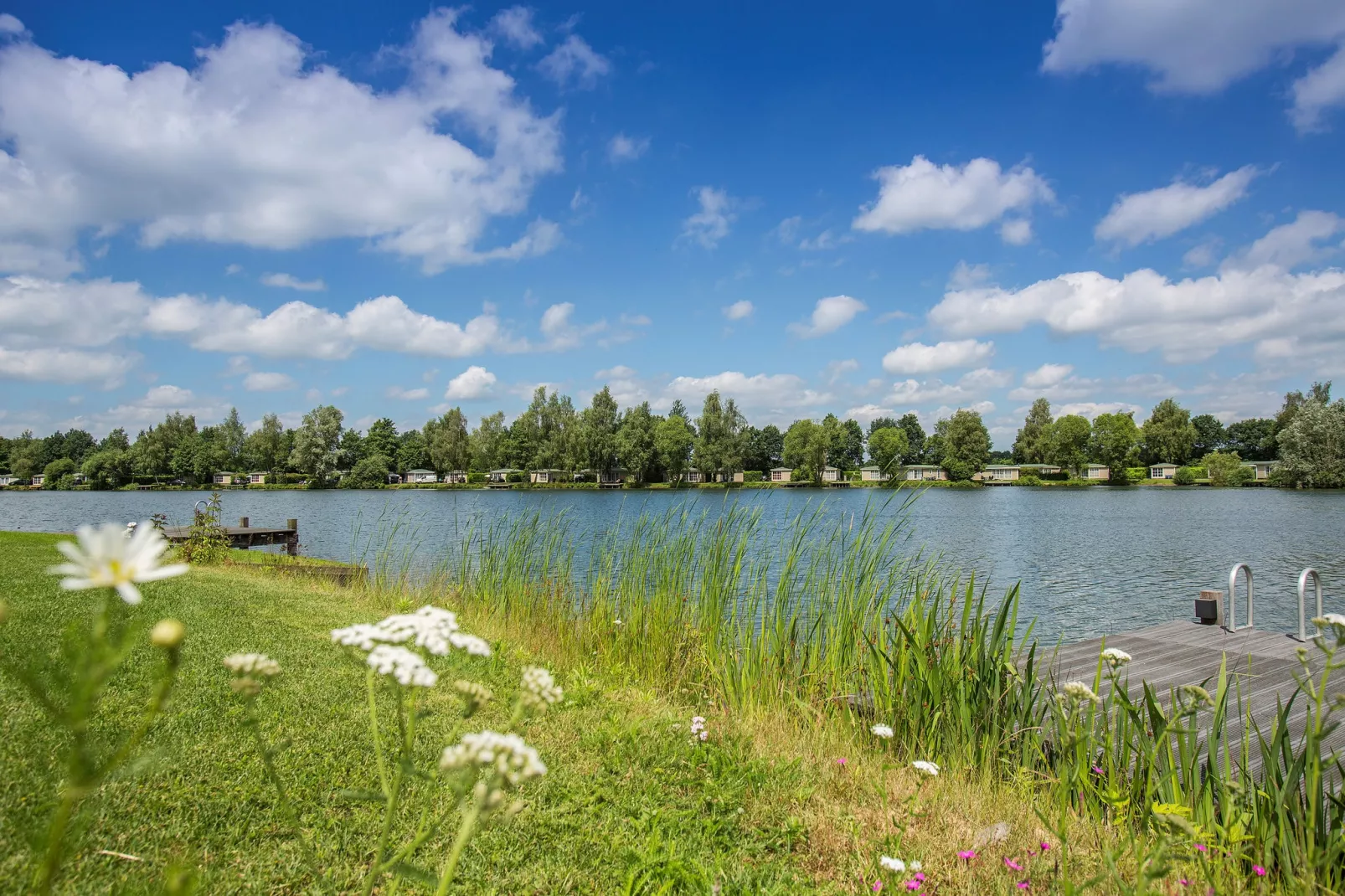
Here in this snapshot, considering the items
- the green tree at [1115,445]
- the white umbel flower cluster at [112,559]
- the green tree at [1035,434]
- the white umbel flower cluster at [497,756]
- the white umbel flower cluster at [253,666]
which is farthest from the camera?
the green tree at [1035,434]

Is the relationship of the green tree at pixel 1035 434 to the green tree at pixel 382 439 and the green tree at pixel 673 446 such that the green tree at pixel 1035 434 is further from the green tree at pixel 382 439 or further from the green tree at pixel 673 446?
the green tree at pixel 382 439

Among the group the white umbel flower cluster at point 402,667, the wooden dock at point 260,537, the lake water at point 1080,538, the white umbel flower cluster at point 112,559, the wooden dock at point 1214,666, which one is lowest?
the lake water at point 1080,538

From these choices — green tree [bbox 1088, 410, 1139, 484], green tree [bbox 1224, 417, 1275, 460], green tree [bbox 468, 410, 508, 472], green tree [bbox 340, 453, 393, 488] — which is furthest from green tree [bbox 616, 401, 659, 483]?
green tree [bbox 1224, 417, 1275, 460]

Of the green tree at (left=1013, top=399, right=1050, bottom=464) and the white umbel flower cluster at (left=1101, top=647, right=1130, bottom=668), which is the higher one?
the green tree at (left=1013, top=399, right=1050, bottom=464)

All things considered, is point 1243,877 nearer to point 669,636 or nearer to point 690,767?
point 690,767

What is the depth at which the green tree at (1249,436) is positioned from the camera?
98.4m

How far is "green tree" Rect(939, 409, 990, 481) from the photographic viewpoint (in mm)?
77062

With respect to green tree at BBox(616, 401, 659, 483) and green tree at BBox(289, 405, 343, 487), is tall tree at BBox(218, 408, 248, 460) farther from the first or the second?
green tree at BBox(616, 401, 659, 483)

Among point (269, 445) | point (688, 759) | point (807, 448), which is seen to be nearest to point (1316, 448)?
point (807, 448)

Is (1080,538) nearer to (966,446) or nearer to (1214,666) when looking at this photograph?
(1214,666)

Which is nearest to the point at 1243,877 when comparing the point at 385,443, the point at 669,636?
the point at 669,636

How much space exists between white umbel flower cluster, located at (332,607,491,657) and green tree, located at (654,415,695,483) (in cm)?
6133

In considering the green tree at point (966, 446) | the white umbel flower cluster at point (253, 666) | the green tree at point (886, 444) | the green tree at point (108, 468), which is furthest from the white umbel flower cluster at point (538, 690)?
the green tree at point (886, 444)

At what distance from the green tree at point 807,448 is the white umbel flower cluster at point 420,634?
7102 cm
